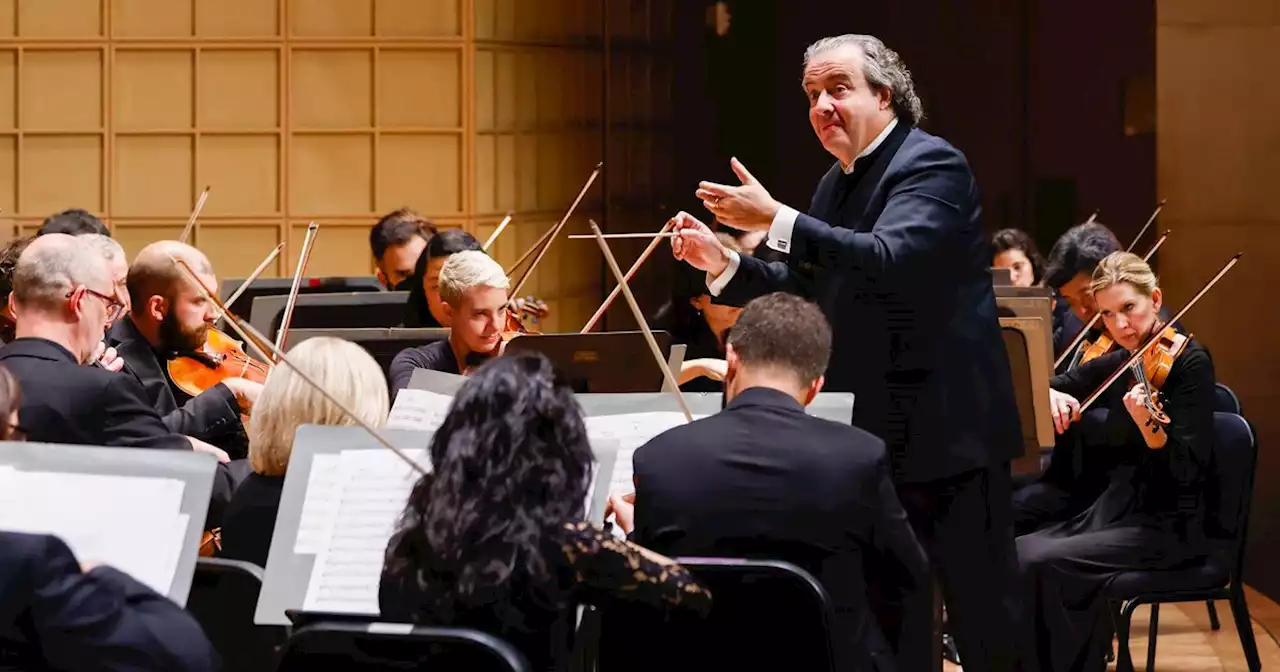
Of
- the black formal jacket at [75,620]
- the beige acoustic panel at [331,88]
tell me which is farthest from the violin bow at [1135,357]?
the beige acoustic panel at [331,88]

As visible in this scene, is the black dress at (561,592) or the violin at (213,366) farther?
the violin at (213,366)

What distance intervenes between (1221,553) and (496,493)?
7.74 feet

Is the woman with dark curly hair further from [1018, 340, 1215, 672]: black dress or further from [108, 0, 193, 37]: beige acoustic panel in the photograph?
[108, 0, 193, 37]: beige acoustic panel

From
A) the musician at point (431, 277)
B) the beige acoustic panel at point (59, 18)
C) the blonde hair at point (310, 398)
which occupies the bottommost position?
the blonde hair at point (310, 398)

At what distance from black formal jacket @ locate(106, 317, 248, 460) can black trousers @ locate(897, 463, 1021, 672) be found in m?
1.62

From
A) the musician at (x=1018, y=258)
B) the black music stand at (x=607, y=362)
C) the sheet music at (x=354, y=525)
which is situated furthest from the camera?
the musician at (x=1018, y=258)

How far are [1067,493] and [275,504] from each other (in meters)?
2.43

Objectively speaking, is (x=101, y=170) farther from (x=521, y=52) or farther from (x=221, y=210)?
(x=521, y=52)

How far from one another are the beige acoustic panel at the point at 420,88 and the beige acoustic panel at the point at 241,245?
0.66 meters

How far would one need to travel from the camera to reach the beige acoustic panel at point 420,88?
671cm

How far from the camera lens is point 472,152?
264 inches

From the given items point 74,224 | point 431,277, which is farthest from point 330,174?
point 431,277

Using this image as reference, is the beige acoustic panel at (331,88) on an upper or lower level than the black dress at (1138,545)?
upper

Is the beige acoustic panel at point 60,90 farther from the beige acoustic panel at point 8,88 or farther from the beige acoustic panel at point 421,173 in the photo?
the beige acoustic panel at point 421,173
